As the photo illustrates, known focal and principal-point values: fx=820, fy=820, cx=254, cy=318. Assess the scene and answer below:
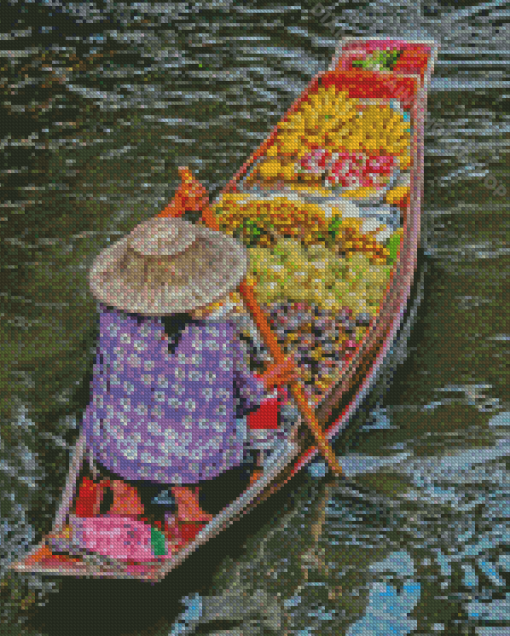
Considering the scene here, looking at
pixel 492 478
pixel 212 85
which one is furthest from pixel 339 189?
pixel 212 85

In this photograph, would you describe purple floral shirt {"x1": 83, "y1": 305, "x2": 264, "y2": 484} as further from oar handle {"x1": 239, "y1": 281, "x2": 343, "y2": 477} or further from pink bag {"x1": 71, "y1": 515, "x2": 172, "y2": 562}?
pink bag {"x1": 71, "y1": 515, "x2": 172, "y2": 562}

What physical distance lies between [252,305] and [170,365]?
97 centimetres

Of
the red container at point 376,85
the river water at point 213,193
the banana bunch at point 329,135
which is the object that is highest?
the red container at point 376,85

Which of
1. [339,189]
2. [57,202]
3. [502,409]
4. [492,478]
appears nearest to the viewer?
[492,478]

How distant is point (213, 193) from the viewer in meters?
12.1

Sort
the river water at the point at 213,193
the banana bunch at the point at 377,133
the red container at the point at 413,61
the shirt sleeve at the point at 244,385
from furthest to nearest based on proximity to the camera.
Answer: the red container at the point at 413,61, the banana bunch at the point at 377,133, the river water at the point at 213,193, the shirt sleeve at the point at 244,385

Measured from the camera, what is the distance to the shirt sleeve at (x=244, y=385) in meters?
6.52

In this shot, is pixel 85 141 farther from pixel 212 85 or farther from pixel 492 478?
pixel 492 478

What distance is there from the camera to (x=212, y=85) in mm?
14672

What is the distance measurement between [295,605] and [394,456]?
6.16ft

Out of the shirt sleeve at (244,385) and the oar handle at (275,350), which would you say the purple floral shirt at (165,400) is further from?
the oar handle at (275,350)

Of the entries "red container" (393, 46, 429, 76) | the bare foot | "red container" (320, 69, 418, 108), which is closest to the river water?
the bare foot

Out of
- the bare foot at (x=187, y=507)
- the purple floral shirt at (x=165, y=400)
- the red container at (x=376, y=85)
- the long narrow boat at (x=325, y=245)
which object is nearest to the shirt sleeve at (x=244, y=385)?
the purple floral shirt at (x=165, y=400)

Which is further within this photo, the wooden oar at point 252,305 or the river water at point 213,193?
the river water at point 213,193
